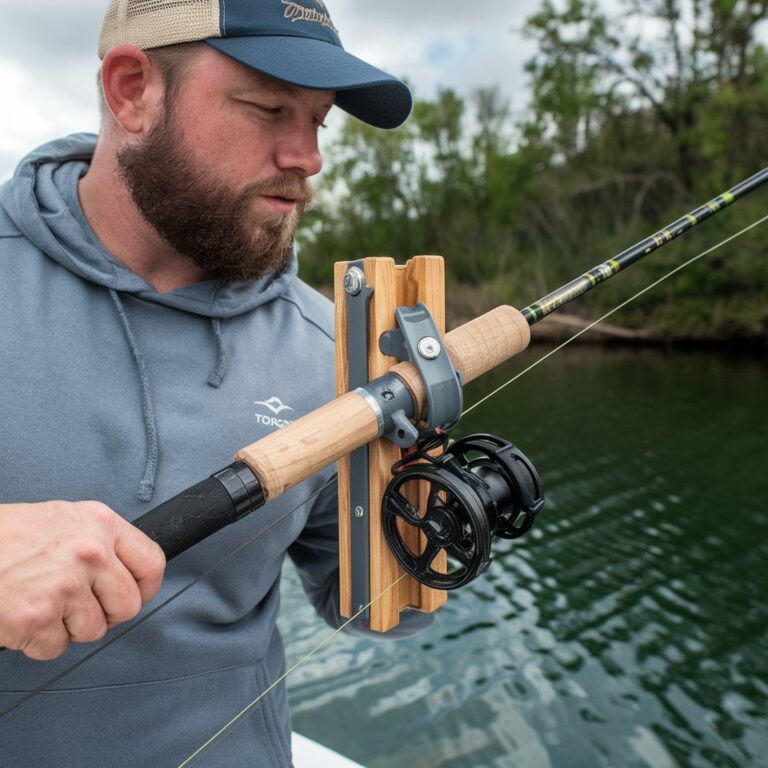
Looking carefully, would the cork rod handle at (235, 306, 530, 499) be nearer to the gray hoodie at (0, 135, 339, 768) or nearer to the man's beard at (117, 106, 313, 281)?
the gray hoodie at (0, 135, 339, 768)

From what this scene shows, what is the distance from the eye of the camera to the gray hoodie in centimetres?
151

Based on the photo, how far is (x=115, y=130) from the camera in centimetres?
174

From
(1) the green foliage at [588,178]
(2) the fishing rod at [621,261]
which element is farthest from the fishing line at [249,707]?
(1) the green foliage at [588,178]

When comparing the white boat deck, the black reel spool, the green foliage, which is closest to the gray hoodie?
the black reel spool

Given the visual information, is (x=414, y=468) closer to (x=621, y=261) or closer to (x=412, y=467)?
(x=412, y=467)

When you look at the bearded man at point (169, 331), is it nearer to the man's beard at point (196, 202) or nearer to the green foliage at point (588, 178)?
the man's beard at point (196, 202)

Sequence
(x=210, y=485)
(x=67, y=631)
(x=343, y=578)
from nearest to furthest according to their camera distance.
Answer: (x=67, y=631) < (x=210, y=485) < (x=343, y=578)

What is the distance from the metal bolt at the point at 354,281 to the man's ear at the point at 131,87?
1.89 feet

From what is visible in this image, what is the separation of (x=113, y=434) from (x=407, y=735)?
455cm

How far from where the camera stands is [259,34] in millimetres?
1560

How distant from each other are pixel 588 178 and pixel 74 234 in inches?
1257

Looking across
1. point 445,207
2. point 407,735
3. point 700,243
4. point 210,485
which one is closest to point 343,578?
point 210,485

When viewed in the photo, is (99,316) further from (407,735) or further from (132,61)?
(407,735)

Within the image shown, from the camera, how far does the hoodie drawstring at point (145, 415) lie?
1554 millimetres
